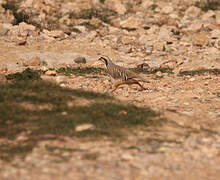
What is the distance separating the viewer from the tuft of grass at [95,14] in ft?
65.5

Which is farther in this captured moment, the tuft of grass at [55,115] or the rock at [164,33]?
the rock at [164,33]

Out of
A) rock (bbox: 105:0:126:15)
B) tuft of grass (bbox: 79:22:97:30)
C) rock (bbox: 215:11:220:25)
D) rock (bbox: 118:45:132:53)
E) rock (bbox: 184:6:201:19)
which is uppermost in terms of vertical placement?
rock (bbox: 105:0:126:15)

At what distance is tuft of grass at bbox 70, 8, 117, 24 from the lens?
20.0 metres

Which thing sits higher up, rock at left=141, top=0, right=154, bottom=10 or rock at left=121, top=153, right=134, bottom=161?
rock at left=141, top=0, right=154, bottom=10

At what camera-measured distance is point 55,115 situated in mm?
6930

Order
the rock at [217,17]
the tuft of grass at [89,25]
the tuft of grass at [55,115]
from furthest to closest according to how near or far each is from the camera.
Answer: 1. the rock at [217,17]
2. the tuft of grass at [89,25]
3. the tuft of grass at [55,115]

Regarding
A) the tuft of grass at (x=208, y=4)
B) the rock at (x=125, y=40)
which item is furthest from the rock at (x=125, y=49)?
the tuft of grass at (x=208, y=4)

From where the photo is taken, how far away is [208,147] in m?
6.06

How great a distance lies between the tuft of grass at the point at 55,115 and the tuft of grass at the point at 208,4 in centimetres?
1653

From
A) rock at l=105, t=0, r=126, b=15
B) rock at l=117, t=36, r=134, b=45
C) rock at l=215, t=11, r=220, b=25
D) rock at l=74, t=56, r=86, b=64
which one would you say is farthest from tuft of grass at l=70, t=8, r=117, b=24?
rock at l=74, t=56, r=86, b=64

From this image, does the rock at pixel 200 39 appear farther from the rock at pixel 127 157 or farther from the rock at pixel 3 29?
the rock at pixel 127 157

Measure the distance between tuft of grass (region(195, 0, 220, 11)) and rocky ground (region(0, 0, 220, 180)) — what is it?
5cm

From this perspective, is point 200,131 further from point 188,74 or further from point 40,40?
point 40,40

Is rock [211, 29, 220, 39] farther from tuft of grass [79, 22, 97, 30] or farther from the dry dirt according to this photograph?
the dry dirt
